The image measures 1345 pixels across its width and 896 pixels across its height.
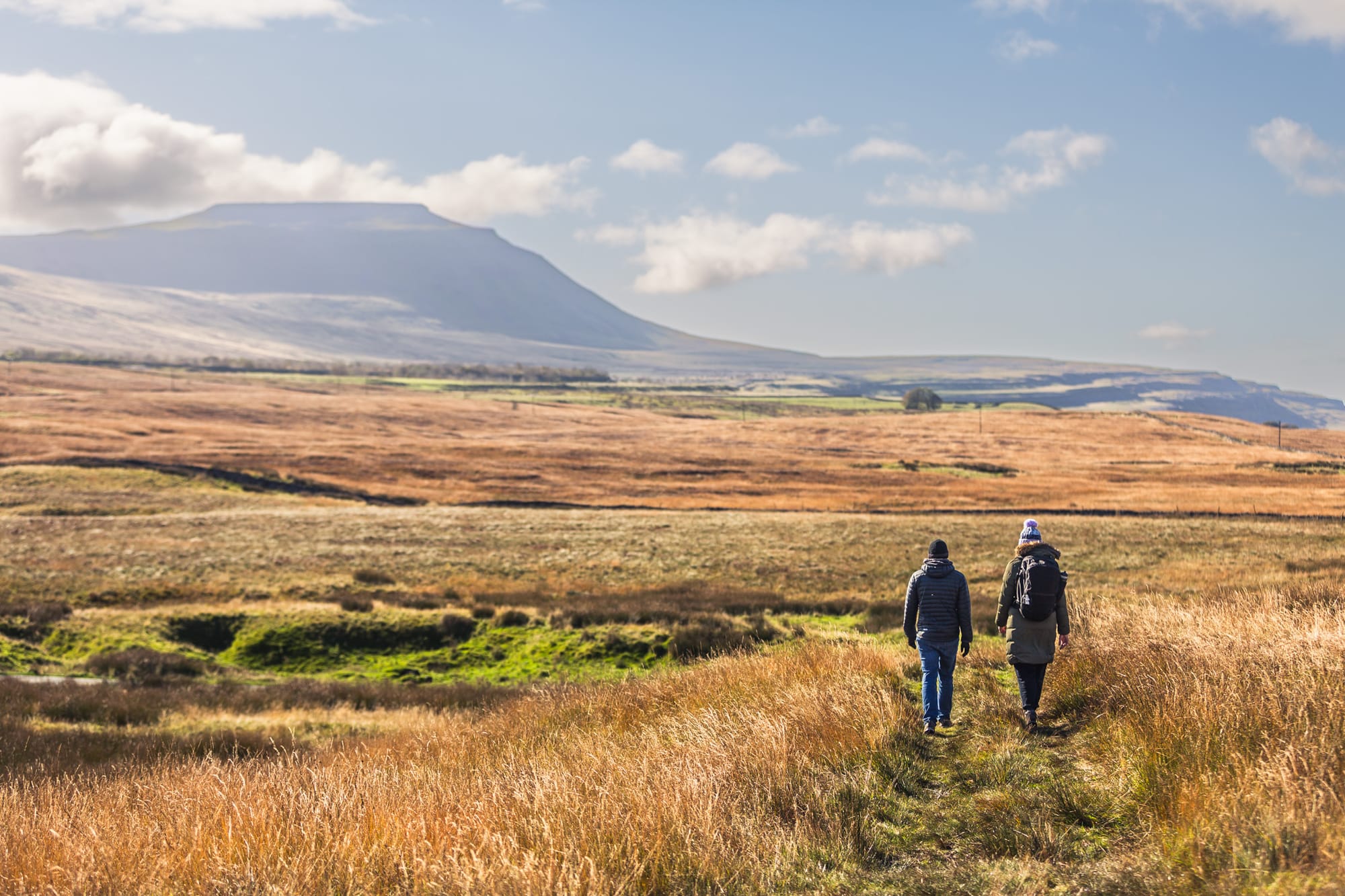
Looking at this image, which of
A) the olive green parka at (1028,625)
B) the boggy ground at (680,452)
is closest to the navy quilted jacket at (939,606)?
the olive green parka at (1028,625)

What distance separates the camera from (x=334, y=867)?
220 inches

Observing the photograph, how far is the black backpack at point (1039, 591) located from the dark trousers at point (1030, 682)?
1.58 ft

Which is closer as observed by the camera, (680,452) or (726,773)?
(726,773)

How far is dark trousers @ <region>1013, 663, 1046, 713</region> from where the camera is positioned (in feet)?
30.7

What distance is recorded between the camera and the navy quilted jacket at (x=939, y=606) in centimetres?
991

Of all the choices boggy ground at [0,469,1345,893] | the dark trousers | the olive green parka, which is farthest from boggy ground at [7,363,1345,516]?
the dark trousers

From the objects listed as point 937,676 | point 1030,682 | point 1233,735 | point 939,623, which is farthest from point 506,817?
point 1030,682

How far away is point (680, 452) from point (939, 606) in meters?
90.6

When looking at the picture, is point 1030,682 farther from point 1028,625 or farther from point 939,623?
point 939,623

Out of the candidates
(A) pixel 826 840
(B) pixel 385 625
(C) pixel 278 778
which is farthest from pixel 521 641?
(A) pixel 826 840

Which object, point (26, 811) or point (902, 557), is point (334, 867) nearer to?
point (26, 811)

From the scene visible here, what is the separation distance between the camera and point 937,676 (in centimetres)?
954

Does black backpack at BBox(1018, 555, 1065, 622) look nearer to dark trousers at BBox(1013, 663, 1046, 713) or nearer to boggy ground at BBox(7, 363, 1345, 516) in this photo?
dark trousers at BBox(1013, 663, 1046, 713)

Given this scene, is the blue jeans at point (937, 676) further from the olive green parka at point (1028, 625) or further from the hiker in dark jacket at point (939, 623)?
the olive green parka at point (1028, 625)
